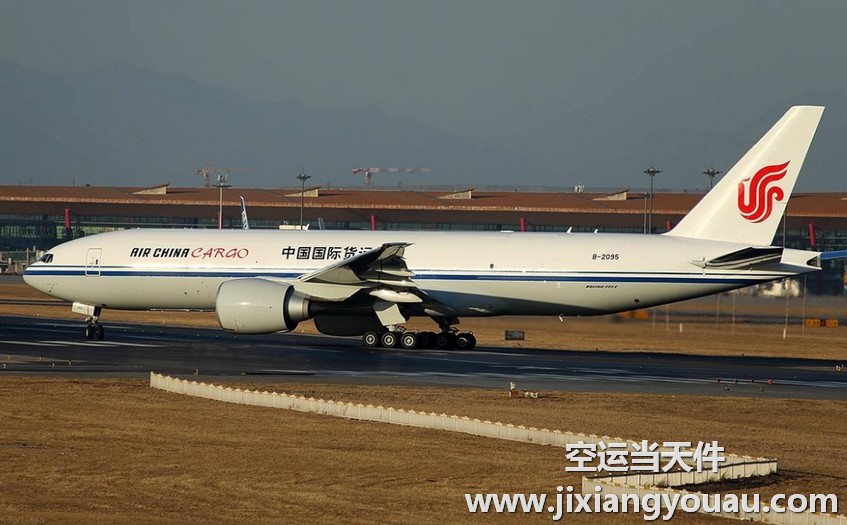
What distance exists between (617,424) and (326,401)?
5.89 meters

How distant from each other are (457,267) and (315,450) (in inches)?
969

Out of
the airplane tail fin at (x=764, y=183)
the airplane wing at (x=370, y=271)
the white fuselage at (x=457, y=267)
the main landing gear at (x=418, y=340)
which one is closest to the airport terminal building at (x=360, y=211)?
the airplane tail fin at (x=764, y=183)

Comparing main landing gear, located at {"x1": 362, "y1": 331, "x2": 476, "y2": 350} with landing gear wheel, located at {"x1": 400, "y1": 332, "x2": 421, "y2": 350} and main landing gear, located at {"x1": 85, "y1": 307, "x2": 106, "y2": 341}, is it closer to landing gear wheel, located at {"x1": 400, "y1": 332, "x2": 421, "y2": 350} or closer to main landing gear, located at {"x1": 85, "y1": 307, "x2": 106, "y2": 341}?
landing gear wheel, located at {"x1": 400, "y1": 332, "x2": 421, "y2": 350}

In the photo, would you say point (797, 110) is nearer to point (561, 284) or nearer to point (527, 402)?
point (561, 284)

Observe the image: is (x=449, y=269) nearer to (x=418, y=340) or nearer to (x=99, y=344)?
(x=418, y=340)

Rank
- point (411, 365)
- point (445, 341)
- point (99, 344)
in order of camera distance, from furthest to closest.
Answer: point (445, 341) < point (99, 344) < point (411, 365)

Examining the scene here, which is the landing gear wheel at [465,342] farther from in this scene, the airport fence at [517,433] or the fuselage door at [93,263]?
the airport fence at [517,433]

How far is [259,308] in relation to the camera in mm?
40656

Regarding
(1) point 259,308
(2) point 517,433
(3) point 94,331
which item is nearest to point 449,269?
(1) point 259,308

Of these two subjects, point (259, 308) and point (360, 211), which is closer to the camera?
point (259, 308)

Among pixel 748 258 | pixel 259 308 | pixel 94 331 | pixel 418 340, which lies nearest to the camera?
pixel 259 308

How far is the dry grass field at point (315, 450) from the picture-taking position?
49.6 ft

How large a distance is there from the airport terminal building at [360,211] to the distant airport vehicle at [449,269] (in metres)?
59.5

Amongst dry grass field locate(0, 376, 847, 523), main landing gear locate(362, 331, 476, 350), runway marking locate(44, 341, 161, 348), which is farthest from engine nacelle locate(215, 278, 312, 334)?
dry grass field locate(0, 376, 847, 523)
